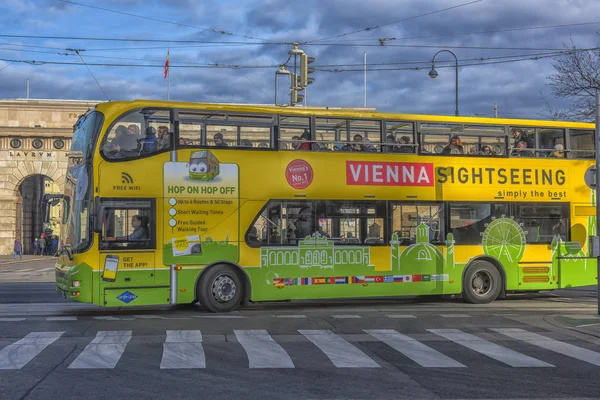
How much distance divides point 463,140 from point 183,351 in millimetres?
9509

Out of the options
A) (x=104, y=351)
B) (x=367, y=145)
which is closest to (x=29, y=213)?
(x=367, y=145)

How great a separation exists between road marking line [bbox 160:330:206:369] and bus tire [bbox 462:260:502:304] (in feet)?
24.8

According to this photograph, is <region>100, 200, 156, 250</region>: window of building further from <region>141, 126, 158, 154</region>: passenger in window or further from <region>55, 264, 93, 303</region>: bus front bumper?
<region>141, 126, 158, 154</region>: passenger in window

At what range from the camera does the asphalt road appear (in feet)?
26.3

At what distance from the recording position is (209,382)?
8.31 metres

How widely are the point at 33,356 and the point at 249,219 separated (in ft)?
21.1

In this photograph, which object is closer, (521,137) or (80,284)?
(80,284)

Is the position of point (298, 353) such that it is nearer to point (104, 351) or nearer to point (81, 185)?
point (104, 351)

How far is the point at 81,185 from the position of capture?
14.8 metres

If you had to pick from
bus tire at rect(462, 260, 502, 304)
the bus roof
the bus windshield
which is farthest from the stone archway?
bus tire at rect(462, 260, 502, 304)

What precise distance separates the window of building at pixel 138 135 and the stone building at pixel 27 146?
3327 centimetres

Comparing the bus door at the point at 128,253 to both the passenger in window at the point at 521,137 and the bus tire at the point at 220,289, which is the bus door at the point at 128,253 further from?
the passenger in window at the point at 521,137

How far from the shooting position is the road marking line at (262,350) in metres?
9.50

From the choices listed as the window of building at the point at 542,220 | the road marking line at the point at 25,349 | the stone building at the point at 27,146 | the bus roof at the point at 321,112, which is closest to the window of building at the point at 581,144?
the bus roof at the point at 321,112
